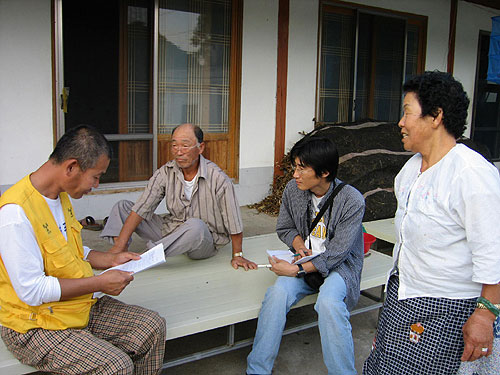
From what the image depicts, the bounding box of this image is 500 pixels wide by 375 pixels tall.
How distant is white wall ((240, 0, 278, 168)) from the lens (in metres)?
6.01

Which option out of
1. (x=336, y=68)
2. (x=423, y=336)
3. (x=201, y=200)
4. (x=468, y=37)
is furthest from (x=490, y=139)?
(x=423, y=336)

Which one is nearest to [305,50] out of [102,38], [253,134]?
[253,134]

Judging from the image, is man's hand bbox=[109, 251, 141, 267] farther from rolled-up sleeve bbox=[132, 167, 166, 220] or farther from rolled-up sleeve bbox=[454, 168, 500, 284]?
rolled-up sleeve bbox=[454, 168, 500, 284]

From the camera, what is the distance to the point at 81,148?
1.91 metres

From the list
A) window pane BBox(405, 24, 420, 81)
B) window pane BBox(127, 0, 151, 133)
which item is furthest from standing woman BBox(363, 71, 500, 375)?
window pane BBox(405, 24, 420, 81)

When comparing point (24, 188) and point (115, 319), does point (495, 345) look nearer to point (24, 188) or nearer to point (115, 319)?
point (115, 319)

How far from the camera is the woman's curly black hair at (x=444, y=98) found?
6.07 feet

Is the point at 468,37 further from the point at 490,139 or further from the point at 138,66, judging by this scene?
the point at 138,66

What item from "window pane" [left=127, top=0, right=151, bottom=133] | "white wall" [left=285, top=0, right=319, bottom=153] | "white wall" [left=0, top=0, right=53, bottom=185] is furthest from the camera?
"white wall" [left=285, top=0, right=319, bottom=153]

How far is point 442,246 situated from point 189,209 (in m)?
1.89

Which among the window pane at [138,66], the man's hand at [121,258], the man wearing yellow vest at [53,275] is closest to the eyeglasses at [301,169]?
the man's hand at [121,258]

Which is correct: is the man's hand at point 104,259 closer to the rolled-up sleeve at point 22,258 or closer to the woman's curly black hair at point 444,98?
the rolled-up sleeve at point 22,258

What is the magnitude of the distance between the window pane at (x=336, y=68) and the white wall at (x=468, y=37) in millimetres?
2391

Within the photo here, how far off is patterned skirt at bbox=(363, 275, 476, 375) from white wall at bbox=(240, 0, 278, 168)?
→ 4.36m
